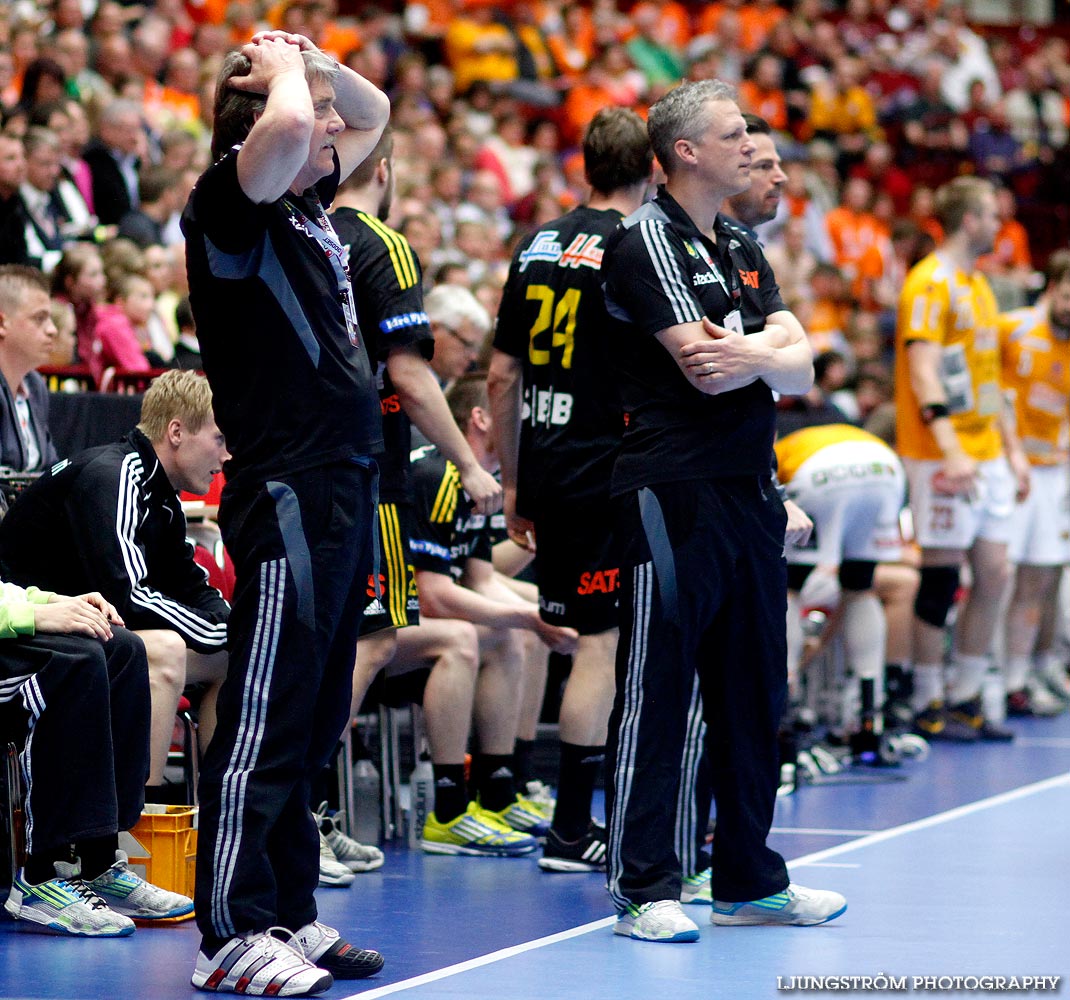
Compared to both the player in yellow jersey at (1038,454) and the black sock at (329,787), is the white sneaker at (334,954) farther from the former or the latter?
the player in yellow jersey at (1038,454)

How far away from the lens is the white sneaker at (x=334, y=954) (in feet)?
13.0

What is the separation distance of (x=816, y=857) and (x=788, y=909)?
1.09m

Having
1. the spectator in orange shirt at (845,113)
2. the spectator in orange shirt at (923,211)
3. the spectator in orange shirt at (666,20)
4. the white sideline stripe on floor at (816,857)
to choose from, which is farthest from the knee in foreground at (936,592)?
the spectator in orange shirt at (666,20)

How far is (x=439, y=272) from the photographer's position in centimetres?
886

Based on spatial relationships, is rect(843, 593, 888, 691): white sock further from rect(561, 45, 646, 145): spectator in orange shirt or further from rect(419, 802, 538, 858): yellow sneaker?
rect(561, 45, 646, 145): spectator in orange shirt

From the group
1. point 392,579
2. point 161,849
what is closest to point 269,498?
point 161,849

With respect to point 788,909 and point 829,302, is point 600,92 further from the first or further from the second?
point 788,909

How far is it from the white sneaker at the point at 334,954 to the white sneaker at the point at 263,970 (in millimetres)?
129

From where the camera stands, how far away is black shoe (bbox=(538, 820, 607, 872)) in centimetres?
546

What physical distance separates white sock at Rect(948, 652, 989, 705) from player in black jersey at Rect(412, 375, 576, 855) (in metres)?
3.35

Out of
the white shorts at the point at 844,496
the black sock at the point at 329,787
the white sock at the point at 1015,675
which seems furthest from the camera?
the white sock at the point at 1015,675

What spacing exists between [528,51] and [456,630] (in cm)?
1187

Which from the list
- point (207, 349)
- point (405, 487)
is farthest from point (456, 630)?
point (207, 349)

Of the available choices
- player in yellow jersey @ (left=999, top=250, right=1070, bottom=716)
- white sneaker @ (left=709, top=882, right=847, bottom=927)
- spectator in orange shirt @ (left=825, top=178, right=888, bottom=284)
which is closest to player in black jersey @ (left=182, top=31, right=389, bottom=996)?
white sneaker @ (left=709, top=882, right=847, bottom=927)
